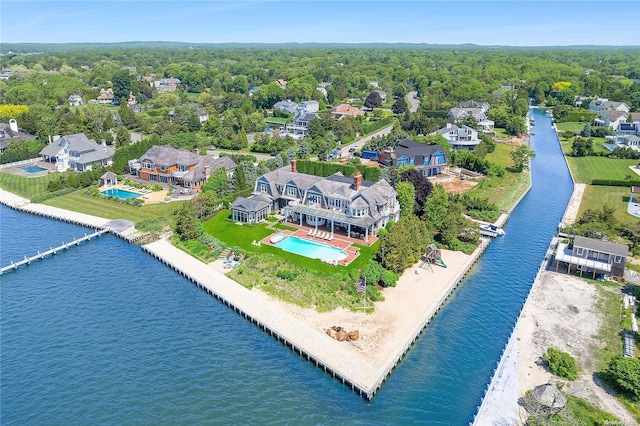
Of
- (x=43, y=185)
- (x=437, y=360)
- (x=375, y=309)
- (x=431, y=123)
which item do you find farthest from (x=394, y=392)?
(x=431, y=123)

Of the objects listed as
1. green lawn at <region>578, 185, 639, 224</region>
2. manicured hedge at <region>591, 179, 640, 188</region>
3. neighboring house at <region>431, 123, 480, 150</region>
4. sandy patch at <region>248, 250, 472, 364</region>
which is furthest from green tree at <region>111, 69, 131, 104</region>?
manicured hedge at <region>591, 179, 640, 188</region>

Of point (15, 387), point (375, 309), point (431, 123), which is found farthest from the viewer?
point (431, 123)

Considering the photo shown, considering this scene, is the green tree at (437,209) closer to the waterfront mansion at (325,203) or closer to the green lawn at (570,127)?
the waterfront mansion at (325,203)

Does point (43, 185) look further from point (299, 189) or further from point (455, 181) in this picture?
point (455, 181)

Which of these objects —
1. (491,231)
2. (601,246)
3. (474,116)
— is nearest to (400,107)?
(474,116)

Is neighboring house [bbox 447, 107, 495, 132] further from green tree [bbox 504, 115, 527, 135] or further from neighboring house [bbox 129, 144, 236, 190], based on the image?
neighboring house [bbox 129, 144, 236, 190]
